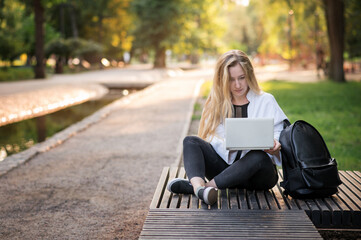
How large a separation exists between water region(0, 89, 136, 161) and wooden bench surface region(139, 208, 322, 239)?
215 inches

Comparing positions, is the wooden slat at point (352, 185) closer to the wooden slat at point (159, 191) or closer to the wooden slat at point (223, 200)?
the wooden slat at point (223, 200)

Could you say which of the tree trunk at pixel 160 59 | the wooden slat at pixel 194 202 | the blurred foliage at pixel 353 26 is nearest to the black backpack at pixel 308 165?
the wooden slat at pixel 194 202

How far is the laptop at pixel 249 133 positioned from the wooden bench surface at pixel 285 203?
0.46 m

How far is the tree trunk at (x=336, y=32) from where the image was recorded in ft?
65.2

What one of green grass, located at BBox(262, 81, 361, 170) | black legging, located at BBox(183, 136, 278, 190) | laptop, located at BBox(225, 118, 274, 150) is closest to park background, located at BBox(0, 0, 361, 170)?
green grass, located at BBox(262, 81, 361, 170)

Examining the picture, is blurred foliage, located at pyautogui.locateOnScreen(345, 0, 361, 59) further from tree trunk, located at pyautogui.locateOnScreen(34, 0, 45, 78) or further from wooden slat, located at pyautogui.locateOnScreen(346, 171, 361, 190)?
tree trunk, located at pyautogui.locateOnScreen(34, 0, 45, 78)

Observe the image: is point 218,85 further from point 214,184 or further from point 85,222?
point 85,222

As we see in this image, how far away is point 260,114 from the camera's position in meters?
Result: 3.74

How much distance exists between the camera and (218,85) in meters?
3.86

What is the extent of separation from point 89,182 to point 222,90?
262cm

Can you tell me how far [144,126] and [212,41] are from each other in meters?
37.2

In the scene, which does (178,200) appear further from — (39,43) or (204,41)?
(204,41)

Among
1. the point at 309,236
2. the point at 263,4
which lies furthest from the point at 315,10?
the point at 309,236

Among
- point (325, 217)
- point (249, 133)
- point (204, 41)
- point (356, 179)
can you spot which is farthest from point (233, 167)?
point (204, 41)
